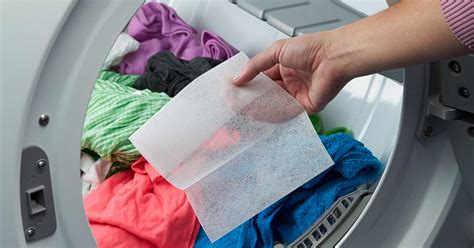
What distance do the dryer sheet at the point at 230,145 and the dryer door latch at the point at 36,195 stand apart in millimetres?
230

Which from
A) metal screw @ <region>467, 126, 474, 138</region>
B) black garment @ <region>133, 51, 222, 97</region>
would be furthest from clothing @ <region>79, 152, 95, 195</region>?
metal screw @ <region>467, 126, 474, 138</region>

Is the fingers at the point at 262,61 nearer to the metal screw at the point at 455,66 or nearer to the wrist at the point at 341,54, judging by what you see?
the wrist at the point at 341,54

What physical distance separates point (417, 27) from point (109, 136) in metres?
0.82

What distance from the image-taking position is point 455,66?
1.23 metres

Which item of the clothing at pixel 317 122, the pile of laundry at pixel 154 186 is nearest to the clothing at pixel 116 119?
the pile of laundry at pixel 154 186

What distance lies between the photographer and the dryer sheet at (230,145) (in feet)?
3.84

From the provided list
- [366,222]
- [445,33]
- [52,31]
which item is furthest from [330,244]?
[52,31]

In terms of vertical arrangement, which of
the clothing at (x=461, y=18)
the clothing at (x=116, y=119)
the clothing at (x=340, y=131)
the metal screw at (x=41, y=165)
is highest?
the clothing at (x=461, y=18)

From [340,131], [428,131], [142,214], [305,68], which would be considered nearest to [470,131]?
[428,131]

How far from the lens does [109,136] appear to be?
1591mm

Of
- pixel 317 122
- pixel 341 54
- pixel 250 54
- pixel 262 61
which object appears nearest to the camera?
pixel 341 54

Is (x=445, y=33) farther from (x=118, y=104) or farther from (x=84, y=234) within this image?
(x=118, y=104)

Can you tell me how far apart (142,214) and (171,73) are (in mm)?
441

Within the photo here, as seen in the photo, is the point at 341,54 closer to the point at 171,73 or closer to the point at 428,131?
the point at 428,131
